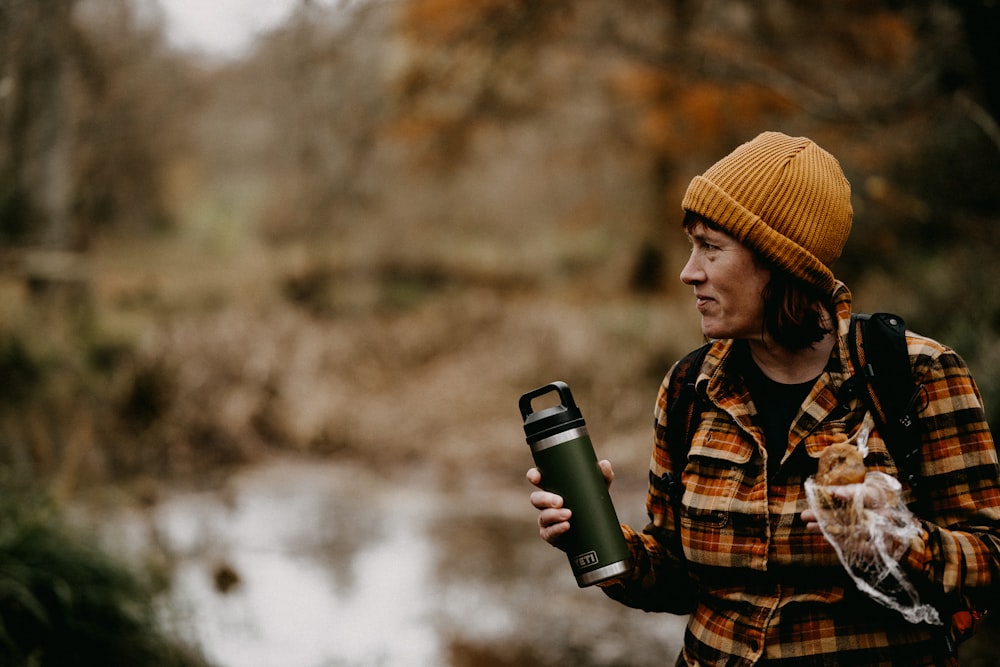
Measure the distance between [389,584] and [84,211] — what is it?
7.64 meters

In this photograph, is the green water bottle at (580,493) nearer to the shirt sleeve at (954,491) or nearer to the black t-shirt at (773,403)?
the black t-shirt at (773,403)

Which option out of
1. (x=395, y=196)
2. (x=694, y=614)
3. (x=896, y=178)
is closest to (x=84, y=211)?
(x=395, y=196)

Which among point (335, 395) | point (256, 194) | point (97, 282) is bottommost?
point (335, 395)

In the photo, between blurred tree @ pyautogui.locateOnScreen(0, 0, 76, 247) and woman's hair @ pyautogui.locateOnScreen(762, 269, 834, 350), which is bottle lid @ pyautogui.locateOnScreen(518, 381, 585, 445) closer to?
woman's hair @ pyautogui.locateOnScreen(762, 269, 834, 350)

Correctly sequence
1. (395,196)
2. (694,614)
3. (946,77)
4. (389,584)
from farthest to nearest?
(395,196)
(389,584)
(946,77)
(694,614)

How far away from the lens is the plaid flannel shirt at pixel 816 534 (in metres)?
1.81

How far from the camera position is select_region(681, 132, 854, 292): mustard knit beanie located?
1970 mm

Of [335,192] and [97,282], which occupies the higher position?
[335,192]

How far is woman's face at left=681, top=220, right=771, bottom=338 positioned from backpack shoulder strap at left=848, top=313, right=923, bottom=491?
0.79 ft

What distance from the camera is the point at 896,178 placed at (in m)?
8.66

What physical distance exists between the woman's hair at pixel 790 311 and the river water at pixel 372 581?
11.8 ft

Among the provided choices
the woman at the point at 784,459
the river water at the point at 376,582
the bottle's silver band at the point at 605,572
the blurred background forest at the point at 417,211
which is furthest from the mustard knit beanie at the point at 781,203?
the river water at the point at 376,582

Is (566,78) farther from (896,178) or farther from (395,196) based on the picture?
(896,178)

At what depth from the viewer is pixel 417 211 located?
18922 millimetres
